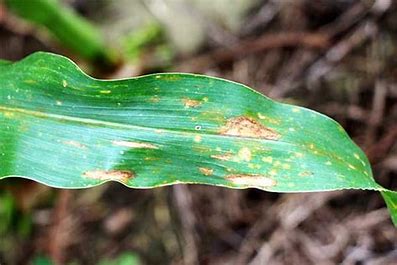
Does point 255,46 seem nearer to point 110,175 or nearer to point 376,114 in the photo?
point 376,114

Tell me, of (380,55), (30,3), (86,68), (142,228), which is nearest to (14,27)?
(86,68)

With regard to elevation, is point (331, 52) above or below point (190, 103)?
above

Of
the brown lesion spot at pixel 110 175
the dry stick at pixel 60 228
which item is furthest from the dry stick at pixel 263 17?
the brown lesion spot at pixel 110 175

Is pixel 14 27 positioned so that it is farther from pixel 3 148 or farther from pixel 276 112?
pixel 276 112

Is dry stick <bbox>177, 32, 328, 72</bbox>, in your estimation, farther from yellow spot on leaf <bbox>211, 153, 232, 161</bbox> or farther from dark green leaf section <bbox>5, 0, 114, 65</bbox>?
yellow spot on leaf <bbox>211, 153, 232, 161</bbox>

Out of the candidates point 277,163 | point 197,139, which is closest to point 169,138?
point 197,139

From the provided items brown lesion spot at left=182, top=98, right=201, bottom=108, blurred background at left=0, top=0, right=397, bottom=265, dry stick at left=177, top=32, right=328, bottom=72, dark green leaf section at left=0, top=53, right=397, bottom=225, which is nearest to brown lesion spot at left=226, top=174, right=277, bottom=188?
dark green leaf section at left=0, top=53, right=397, bottom=225
